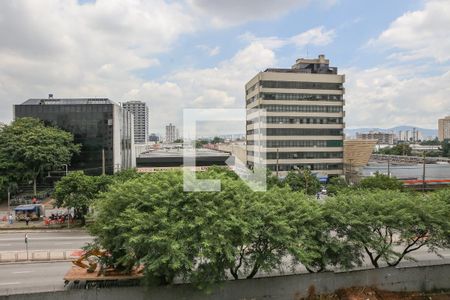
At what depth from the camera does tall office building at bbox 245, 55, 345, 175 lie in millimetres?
54969

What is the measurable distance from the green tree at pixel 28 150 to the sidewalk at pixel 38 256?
59.0 feet

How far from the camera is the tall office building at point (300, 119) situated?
2164 inches

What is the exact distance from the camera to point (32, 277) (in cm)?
1744

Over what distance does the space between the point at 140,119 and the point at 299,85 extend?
10671 cm

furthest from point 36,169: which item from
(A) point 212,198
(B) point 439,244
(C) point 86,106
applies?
(B) point 439,244

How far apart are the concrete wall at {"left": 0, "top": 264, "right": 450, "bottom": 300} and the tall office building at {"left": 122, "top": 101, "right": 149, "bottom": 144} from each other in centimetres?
13149

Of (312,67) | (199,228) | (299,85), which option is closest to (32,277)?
(199,228)

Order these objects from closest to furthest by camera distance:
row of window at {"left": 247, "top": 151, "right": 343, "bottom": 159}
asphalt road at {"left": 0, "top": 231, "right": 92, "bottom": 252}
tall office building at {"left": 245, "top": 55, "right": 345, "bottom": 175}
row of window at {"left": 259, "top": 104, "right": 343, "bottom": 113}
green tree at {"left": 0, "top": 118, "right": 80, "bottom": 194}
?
asphalt road at {"left": 0, "top": 231, "right": 92, "bottom": 252}
green tree at {"left": 0, "top": 118, "right": 80, "bottom": 194}
row of window at {"left": 247, "top": 151, "right": 343, "bottom": 159}
tall office building at {"left": 245, "top": 55, "right": 345, "bottom": 175}
row of window at {"left": 259, "top": 104, "right": 343, "bottom": 113}

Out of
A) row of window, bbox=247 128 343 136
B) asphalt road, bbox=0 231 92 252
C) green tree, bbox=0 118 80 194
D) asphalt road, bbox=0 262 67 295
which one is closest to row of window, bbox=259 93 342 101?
row of window, bbox=247 128 343 136

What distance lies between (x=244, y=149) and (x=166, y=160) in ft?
48.8

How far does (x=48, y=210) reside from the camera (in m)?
34.8

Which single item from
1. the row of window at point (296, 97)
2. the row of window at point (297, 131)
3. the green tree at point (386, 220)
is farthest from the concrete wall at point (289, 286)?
the row of window at point (296, 97)

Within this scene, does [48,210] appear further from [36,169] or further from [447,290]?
[447,290]

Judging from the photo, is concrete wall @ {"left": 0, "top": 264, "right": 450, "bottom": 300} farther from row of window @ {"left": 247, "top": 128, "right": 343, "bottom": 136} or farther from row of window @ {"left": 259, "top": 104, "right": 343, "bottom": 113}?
row of window @ {"left": 259, "top": 104, "right": 343, "bottom": 113}
